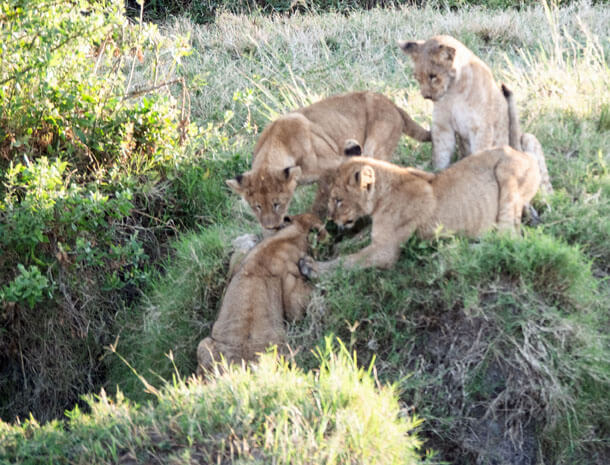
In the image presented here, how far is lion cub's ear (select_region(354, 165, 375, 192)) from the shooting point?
6.32 m

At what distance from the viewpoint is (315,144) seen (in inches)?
291

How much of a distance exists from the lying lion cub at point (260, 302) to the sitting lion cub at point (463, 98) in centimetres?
169

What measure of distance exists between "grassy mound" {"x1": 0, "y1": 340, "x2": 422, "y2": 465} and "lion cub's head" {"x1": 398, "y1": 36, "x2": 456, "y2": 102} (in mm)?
2852

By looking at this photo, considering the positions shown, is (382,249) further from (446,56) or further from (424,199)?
(446,56)

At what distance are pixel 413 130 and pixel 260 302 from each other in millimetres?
2385

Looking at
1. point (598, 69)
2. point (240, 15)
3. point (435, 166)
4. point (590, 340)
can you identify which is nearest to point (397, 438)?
point (590, 340)

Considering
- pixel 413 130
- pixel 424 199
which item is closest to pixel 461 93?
pixel 413 130

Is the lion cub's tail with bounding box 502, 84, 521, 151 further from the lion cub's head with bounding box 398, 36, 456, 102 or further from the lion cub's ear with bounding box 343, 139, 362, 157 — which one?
the lion cub's ear with bounding box 343, 139, 362, 157

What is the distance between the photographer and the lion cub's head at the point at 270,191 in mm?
7039

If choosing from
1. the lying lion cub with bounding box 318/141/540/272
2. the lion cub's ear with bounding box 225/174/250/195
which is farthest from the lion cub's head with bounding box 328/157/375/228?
the lion cub's ear with bounding box 225/174/250/195

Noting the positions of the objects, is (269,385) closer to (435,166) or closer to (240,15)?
(435,166)

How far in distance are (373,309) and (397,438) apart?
154 cm

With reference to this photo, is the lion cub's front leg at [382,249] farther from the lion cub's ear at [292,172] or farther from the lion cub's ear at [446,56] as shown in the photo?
the lion cub's ear at [446,56]

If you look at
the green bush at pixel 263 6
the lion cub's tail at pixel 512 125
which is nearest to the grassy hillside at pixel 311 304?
the lion cub's tail at pixel 512 125
